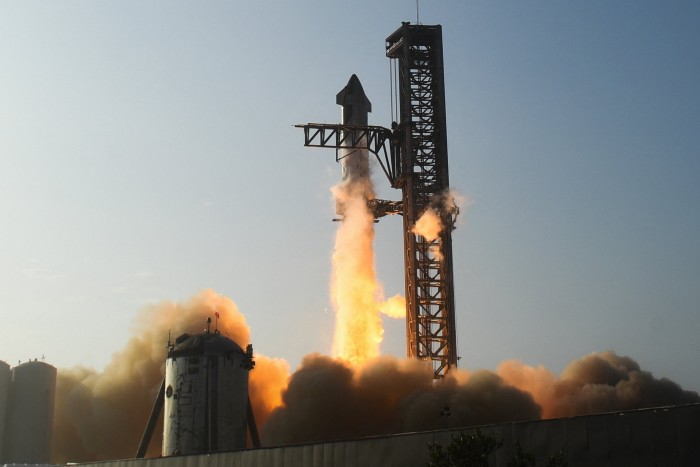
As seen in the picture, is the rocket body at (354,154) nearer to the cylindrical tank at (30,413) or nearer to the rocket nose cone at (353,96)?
the rocket nose cone at (353,96)

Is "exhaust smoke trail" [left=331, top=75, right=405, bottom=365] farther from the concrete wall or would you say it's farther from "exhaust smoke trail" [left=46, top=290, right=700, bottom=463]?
the concrete wall

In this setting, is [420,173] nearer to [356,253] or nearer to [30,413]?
[356,253]

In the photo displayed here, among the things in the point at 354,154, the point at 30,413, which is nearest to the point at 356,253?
the point at 354,154

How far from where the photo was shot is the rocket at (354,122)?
76438 mm

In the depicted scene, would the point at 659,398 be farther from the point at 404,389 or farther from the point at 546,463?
the point at 546,463

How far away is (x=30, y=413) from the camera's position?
8562 centimetres

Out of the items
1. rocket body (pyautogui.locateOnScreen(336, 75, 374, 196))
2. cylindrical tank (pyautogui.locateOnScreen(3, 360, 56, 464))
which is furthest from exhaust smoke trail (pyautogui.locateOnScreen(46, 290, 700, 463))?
rocket body (pyautogui.locateOnScreen(336, 75, 374, 196))

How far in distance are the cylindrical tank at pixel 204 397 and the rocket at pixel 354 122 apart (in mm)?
16995

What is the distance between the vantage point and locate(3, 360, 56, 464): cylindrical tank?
84.1 m

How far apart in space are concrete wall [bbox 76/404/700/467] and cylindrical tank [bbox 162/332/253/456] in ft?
84.0

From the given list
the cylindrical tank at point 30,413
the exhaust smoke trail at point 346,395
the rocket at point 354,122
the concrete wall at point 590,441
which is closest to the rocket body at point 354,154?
the rocket at point 354,122

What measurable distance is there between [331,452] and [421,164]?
35445 mm

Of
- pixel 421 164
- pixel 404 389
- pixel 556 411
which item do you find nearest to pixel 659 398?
pixel 556 411

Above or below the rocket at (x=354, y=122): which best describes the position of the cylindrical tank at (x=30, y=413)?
below
